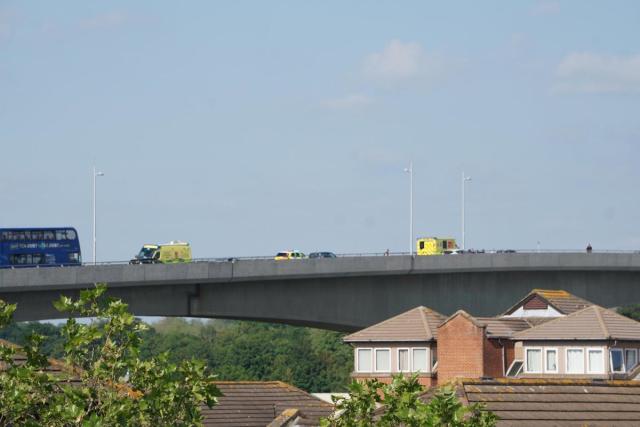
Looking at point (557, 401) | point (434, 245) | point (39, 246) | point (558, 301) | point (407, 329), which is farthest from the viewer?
point (434, 245)

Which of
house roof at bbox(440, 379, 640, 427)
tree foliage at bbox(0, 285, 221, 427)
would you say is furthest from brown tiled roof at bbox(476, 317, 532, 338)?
tree foliage at bbox(0, 285, 221, 427)

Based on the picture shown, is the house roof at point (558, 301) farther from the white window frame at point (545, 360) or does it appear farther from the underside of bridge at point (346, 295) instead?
the underside of bridge at point (346, 295)

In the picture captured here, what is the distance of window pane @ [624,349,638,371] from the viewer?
244ft

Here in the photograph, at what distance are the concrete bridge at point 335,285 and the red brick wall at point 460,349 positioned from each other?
667 inches

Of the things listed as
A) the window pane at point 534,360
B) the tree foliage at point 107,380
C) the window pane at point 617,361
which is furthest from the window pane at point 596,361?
the tree foliage at point 107,380

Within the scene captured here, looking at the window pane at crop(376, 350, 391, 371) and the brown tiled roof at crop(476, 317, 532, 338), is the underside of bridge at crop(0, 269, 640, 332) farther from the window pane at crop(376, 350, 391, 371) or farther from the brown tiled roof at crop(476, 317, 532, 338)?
the brown tiled roof at crop(476, 317, 532, 338)

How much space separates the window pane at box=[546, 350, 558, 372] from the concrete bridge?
2027cm

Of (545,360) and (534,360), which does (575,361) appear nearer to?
(545,360)

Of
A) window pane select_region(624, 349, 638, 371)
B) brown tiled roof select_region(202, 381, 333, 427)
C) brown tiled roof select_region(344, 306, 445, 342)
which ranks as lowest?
brown tiled roof select_region(202, 381, 333, 427)

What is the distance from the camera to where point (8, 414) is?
22641mm

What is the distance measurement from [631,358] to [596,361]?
2.04 m

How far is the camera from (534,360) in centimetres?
7531

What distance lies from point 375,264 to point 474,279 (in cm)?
1089

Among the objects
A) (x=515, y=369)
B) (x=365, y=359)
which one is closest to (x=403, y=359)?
(x=365, y=359)
